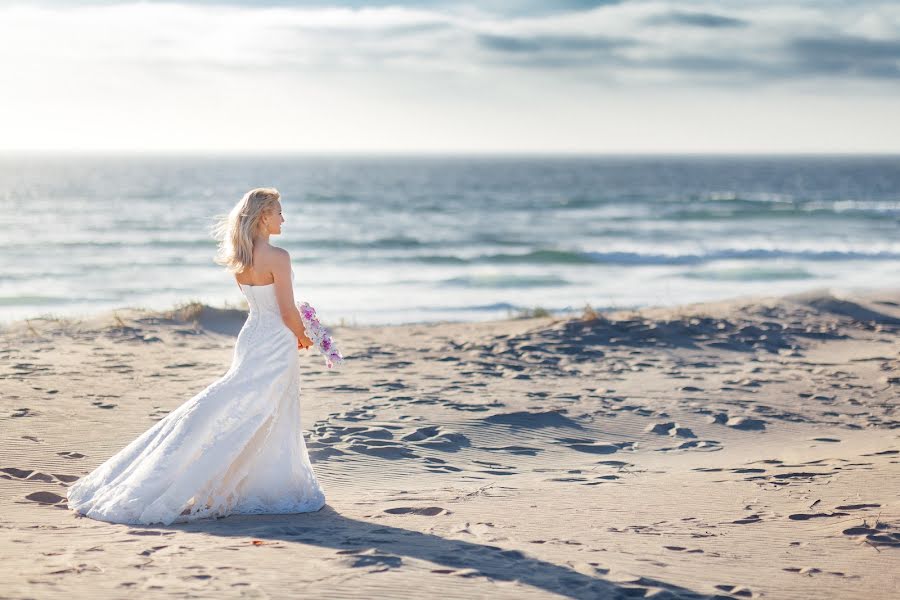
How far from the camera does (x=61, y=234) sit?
33.9m

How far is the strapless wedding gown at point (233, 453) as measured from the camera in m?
5.37

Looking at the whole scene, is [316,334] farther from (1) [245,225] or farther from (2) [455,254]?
(2) [455,254]

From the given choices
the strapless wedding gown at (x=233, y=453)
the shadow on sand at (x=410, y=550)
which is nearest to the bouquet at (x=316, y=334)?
the strapless wedding gown at (x=233, y=453)

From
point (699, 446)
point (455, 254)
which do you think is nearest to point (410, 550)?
point (699, 446)

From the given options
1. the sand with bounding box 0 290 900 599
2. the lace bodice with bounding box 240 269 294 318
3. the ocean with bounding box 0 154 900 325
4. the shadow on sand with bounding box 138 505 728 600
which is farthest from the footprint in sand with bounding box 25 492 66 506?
the ocean with bounding box 0 154 900 325

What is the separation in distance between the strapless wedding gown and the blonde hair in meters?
0.19

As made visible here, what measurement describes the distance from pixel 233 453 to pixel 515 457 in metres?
2.66

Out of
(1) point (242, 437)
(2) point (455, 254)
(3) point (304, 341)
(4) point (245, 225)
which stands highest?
(4) point (245, 225)

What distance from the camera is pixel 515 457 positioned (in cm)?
744

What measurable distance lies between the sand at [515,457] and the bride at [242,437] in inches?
5.9

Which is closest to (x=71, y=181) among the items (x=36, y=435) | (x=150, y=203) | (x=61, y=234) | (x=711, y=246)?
(x=150, y=203)

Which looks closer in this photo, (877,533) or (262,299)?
(877,533)

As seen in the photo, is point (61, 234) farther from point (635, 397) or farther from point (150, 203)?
point (635, 397)

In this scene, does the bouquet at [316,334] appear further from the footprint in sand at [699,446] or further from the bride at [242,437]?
the footprint in sand at [699,446]
